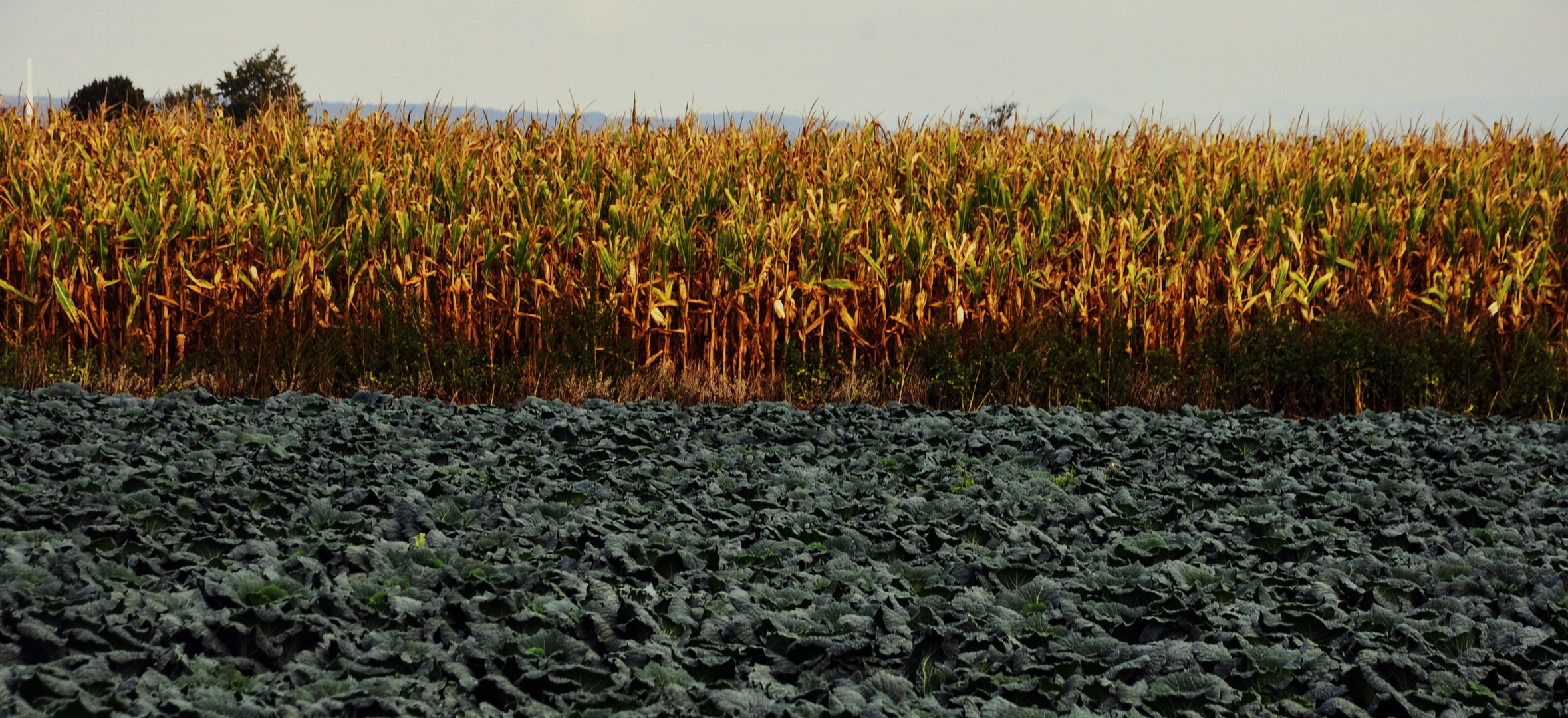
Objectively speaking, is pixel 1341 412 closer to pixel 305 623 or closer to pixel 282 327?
pixel 305 623

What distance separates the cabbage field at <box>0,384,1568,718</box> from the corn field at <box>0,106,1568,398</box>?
163 cm

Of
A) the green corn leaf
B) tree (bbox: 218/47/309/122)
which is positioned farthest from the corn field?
tree (bbox: 218/47/309/122)

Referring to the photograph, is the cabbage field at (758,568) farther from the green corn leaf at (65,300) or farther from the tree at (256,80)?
the tree at (256,80)

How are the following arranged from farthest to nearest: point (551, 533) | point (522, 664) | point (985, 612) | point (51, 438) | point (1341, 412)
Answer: point (1341, 412) < point (51, 438) < point (551, 533) < point (985, 612) < point (522, 664)

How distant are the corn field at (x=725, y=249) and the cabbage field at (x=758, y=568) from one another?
1633 mm

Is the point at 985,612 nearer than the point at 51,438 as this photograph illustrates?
Yes

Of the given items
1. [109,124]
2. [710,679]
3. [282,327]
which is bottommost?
[710,679]

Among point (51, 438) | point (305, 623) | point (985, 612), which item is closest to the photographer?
point (305, 623)

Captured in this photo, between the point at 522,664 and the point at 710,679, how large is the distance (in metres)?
0.46

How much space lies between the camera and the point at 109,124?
9672 mm

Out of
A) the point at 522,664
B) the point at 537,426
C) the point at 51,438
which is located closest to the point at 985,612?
the point at 522,664

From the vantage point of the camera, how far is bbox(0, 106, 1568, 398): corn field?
6695 millimetres

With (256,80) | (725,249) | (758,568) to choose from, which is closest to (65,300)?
(725,249)

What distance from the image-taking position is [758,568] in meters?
3.34
